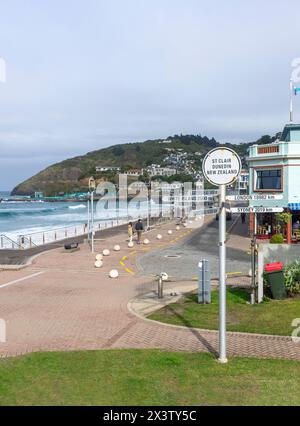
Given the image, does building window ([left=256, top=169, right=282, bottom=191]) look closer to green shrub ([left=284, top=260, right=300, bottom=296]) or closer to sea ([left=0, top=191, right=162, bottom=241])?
sea ([left=0, top=191, right=162, bottom=241])

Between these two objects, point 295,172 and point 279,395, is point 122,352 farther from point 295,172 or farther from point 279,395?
point 295,172

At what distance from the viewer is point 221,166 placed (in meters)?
8.24

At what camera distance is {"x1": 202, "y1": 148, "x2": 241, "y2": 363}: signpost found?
26.5 feet

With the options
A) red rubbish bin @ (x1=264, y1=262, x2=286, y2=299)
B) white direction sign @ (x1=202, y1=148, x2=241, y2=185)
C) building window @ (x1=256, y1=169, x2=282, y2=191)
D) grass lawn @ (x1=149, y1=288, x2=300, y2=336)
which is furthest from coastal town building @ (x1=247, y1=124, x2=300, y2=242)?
white direction sign @ (x1=202, y1=148, x2=241, y2=185)

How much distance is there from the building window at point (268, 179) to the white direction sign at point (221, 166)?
79.8 feet

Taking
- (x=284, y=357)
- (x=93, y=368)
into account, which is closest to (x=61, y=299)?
(x=93, y=368)

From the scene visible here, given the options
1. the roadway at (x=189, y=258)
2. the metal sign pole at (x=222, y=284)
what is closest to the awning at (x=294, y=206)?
the roadway at (x=189, y=258)

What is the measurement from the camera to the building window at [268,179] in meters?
31.8

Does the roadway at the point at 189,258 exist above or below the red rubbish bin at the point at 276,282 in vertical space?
below

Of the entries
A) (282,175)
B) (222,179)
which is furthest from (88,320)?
(282,175)

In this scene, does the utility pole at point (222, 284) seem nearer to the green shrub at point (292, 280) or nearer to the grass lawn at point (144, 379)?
the grass lawn at point (144, 379)

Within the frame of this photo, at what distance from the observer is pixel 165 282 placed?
17.2 m
